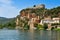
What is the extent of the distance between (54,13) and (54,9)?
277 inches

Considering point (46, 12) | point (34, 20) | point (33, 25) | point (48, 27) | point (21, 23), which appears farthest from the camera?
point (46, 12)

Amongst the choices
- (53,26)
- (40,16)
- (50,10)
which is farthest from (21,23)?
(53,26)

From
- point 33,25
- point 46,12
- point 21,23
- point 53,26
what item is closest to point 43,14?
point 46,12

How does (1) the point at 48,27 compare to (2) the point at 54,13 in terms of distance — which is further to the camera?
(2) the point at 54,13

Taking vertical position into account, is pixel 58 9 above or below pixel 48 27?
above

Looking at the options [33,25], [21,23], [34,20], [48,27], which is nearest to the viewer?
[48,27]

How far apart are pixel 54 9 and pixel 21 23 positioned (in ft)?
87.9

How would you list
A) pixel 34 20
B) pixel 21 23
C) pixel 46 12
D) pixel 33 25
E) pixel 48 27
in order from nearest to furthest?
pixel 48 27
pixel 33 25
pixel 34 20
pixel 21 23
pixel 46 12

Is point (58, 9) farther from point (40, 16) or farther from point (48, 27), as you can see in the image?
point (48, 27)

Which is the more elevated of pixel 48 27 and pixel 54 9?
pixel 54 9

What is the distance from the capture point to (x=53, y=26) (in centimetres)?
12850

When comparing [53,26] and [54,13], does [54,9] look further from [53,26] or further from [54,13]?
[53,26]

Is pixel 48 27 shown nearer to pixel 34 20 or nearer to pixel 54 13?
pixel 34 20

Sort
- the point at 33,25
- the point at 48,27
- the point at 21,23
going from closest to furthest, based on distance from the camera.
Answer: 1. the point at 48,27
2. the point at 33,25
3. the point at 21,23
